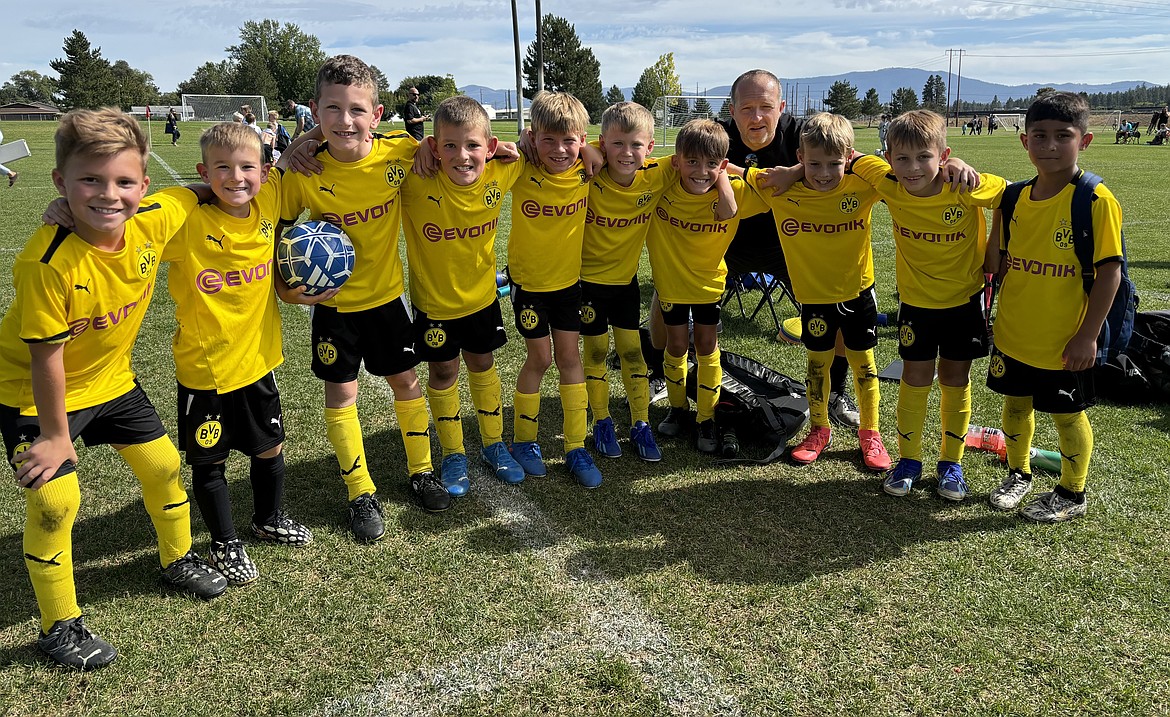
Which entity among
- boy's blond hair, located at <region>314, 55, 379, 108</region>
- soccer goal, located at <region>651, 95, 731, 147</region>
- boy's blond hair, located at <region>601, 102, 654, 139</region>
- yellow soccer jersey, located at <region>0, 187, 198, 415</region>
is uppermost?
soccer goal, located at <region>651, 95, 731, 147</region>

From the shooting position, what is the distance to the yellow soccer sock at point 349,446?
355 centimetres

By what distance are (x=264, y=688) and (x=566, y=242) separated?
2.35 m

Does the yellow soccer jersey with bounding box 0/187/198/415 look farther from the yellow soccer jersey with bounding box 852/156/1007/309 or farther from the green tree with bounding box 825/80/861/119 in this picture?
the green tree with bounding box 825/80/861/119

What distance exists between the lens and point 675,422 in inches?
182

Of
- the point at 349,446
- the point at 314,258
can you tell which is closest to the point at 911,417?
the point at 349,446

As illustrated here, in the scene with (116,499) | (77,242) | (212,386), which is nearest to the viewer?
(77,242)

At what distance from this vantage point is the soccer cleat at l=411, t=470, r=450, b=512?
371cm

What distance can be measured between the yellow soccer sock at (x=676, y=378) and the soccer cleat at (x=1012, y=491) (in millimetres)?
1723

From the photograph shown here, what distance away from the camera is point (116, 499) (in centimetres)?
381

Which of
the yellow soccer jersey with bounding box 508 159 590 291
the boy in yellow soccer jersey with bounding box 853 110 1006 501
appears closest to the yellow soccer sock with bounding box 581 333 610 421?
the yellow soccer jersey with bounding box 508 159 590 291

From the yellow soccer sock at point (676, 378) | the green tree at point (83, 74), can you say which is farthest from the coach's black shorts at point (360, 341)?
the green tree at point (83, 74)

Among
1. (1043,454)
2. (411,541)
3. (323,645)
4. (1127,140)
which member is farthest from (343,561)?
(1127,140)

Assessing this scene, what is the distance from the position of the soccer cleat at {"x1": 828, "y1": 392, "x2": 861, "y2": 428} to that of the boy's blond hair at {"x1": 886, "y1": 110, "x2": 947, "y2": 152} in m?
1.71

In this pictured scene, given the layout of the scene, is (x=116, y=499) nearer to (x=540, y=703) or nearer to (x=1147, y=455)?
(x=540, y=703)
